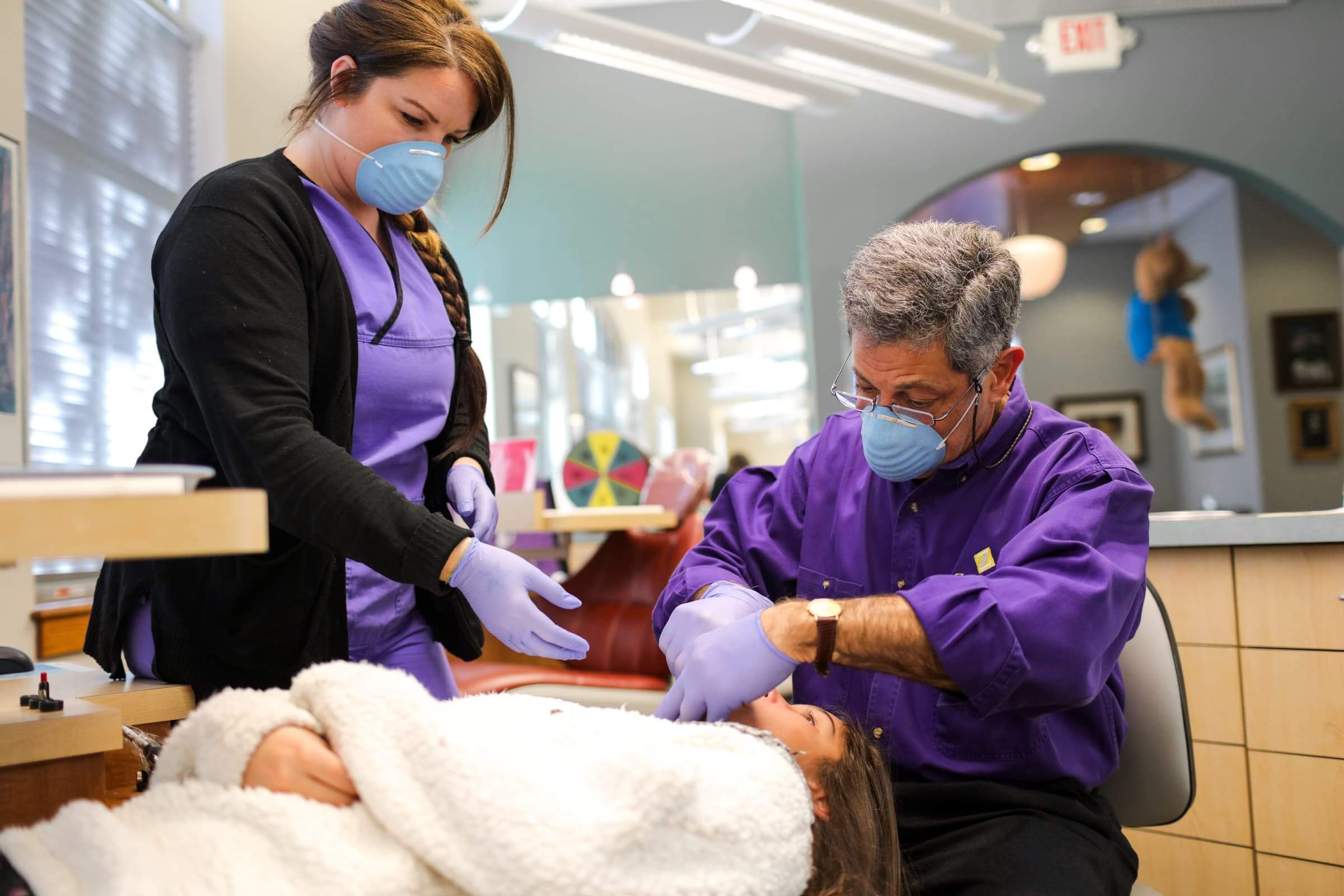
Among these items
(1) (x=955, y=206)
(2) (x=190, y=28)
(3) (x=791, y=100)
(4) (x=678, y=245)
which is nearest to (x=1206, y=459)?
(1) (x=955, y=206)

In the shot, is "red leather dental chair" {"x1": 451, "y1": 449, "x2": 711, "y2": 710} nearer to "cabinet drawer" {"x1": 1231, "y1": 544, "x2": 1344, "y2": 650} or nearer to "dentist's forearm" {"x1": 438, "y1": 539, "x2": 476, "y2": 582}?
"cabinet drawer" {"x1": 1231, "y1": 544, "x2": 1344, "y2": 650}

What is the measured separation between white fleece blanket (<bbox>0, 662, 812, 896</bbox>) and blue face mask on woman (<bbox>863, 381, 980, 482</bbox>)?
1.83ft

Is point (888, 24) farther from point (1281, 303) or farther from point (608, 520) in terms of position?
point (1281, 303)

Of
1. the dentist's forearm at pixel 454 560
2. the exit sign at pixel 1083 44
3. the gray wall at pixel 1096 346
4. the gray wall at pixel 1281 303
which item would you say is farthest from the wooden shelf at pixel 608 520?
the gray wall at pixel 1096 346

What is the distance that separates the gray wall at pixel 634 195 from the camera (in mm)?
6250

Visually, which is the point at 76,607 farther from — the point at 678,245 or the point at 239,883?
the point at 678,245

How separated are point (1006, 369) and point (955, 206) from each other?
7.28 metres

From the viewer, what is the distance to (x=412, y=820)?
2.61 feet

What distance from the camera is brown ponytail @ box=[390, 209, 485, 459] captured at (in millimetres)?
1406

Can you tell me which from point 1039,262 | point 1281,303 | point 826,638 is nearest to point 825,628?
point 826,638

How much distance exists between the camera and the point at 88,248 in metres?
3.41

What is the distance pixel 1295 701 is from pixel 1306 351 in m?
6.59

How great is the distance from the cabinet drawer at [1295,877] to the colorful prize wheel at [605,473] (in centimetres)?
254

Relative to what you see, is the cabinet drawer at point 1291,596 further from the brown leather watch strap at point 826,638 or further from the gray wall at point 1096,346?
the gray wall at point 1096,346
